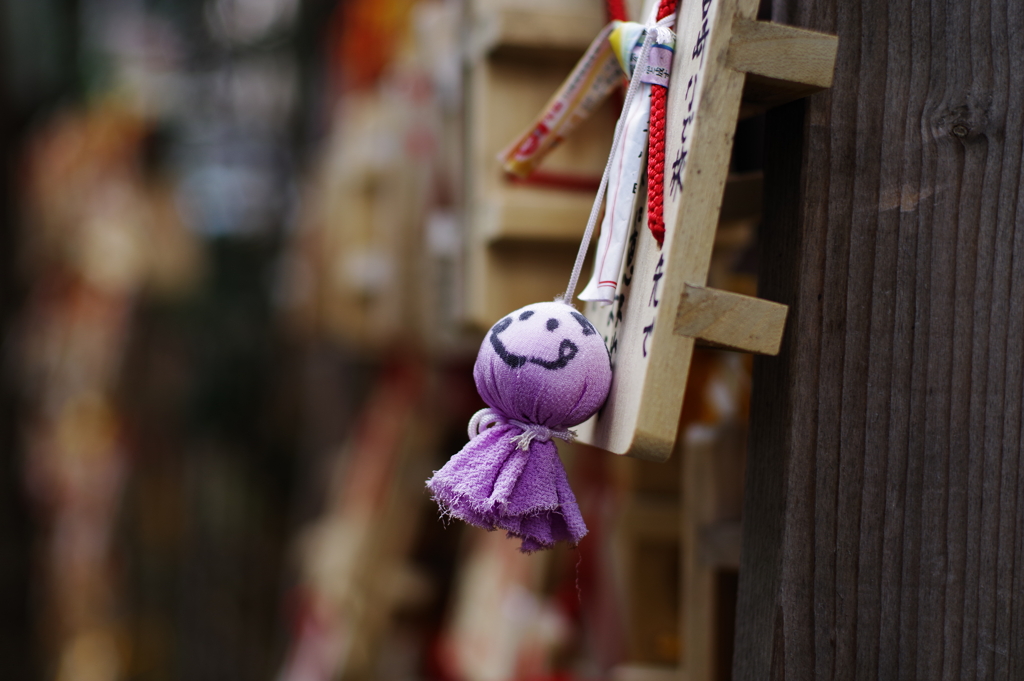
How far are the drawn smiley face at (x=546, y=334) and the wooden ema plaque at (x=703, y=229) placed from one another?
0.03 m

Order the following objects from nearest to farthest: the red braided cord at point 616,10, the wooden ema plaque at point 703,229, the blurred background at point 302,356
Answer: the wooden ema plaque at point 703,229 → the red braided cord at point 616,10 → the blurred background at point 302,356

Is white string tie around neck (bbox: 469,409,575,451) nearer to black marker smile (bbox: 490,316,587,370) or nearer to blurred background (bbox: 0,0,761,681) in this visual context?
black marker smile (bbox: 490,316,587,370)

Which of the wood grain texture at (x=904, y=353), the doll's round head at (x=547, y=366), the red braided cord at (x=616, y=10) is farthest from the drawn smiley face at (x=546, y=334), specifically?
the red braided cord at (x=616, y=10)

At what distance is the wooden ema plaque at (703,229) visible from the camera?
412 mm

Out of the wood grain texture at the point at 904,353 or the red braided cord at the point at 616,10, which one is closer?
the wood grain texture at the point at 904,353

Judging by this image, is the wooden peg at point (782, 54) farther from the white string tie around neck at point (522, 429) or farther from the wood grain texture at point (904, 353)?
the white string tie around neck at point (522, 429)

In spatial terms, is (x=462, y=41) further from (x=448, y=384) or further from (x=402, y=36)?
(x=448, y=384)

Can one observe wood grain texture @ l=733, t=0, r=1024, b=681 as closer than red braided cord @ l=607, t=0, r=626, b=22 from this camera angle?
Yes

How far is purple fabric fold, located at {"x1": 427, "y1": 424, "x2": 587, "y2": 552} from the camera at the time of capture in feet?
1.41

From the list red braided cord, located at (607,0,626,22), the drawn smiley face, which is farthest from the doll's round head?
red braided cord, located at (607,0,626,22)

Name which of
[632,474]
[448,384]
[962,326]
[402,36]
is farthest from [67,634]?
[962,326]

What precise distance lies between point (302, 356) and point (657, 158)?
2904mm

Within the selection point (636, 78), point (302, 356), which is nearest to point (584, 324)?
point (636, 78)

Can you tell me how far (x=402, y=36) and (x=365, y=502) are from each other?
32.5 inches
